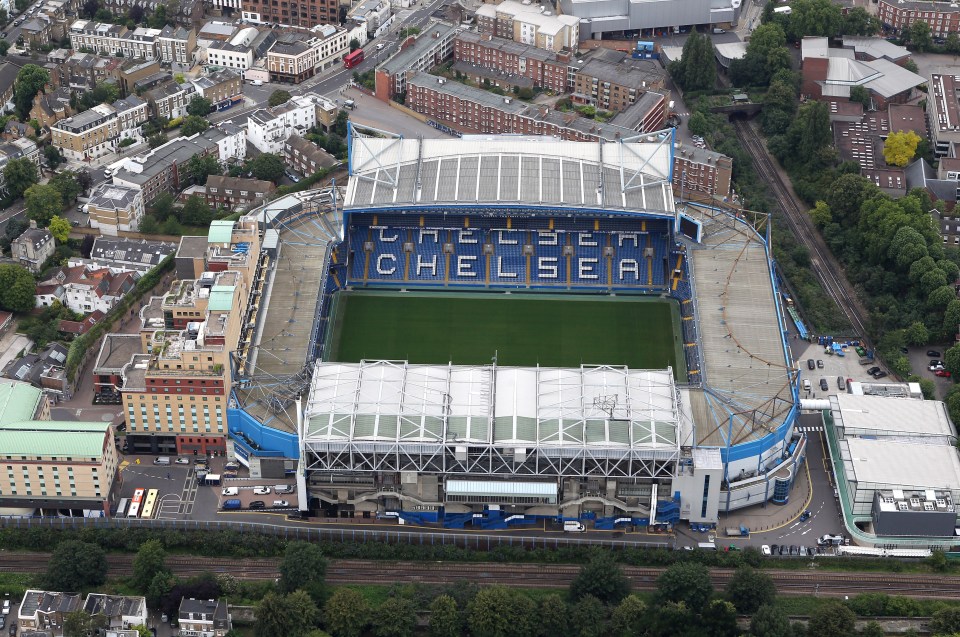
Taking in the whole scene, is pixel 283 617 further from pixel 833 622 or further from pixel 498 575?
pixel 833 622

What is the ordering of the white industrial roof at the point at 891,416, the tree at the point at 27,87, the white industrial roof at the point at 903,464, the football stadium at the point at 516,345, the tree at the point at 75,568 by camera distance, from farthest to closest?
the tree at the point at 27,87, the white industrial roof at the point at 891,416, the white industrial roof at the point at 903,464, the football stadium at the point at 516,345, the tree at the point at 75,568

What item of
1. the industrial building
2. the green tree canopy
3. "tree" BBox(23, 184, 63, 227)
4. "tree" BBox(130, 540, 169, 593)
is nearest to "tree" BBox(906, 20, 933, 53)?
the industrial building

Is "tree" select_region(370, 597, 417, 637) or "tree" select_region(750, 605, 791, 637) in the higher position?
"tree" select_region(750, 605, 791, 637)

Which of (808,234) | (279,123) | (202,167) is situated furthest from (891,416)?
(279,123)

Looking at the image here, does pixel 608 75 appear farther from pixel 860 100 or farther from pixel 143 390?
pixel 143 390

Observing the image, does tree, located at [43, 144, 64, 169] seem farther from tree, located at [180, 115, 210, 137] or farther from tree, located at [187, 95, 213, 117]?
tree, located at [187, 95, 213, 117]

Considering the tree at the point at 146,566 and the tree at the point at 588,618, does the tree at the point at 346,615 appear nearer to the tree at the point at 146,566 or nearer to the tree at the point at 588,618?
the tree at the point at 146,566

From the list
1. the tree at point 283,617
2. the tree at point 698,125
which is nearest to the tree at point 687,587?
the tree at point 283,617

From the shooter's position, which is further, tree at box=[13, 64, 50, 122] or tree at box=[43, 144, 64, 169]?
tree at box=[13, 64, 50, 122]
